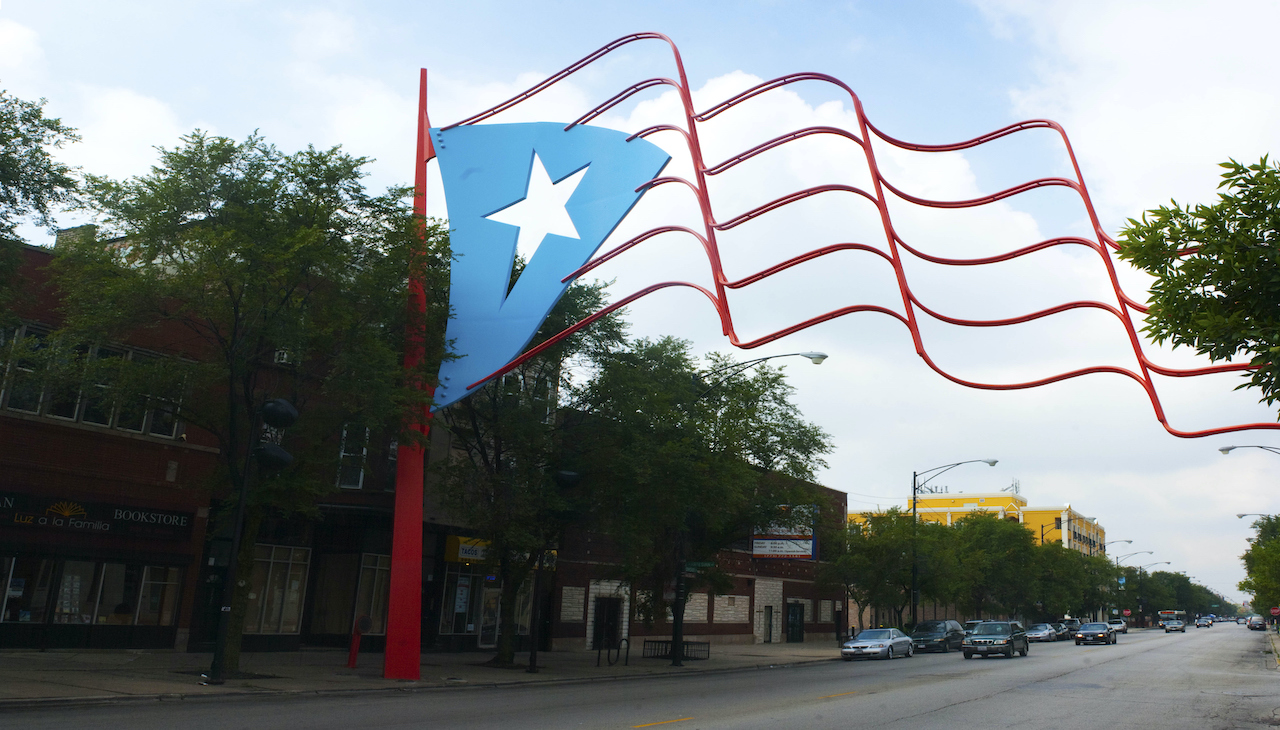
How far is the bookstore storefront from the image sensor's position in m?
20.6

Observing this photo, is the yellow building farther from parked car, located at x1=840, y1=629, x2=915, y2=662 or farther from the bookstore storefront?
the bookstore storefront

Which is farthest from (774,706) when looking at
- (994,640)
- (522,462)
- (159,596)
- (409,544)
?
(994,640)

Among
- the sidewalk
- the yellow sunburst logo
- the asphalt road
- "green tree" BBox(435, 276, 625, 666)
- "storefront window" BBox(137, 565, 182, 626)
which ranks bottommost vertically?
the sidewalk

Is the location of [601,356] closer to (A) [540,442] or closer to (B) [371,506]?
(A) [540,442]

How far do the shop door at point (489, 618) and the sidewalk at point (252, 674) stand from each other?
3.69 feet

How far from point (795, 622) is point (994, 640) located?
661 inches

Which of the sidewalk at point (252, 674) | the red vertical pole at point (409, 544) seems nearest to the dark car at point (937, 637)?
the sidewalk at point (252, 674)

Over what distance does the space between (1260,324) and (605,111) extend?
15.8 meters

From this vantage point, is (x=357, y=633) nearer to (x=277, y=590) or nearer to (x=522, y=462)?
(x=522, y=462)

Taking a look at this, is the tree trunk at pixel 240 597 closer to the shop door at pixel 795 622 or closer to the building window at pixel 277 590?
the building window at pixel 277 590

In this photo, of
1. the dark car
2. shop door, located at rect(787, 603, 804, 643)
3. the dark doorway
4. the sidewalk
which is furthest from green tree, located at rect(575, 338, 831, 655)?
shop door, located at rect(787, 603, 804, 643)

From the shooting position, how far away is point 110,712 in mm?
12516

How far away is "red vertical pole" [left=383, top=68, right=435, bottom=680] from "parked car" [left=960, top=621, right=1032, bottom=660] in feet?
83.8

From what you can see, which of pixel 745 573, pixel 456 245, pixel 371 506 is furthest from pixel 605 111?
pixel 745 573
